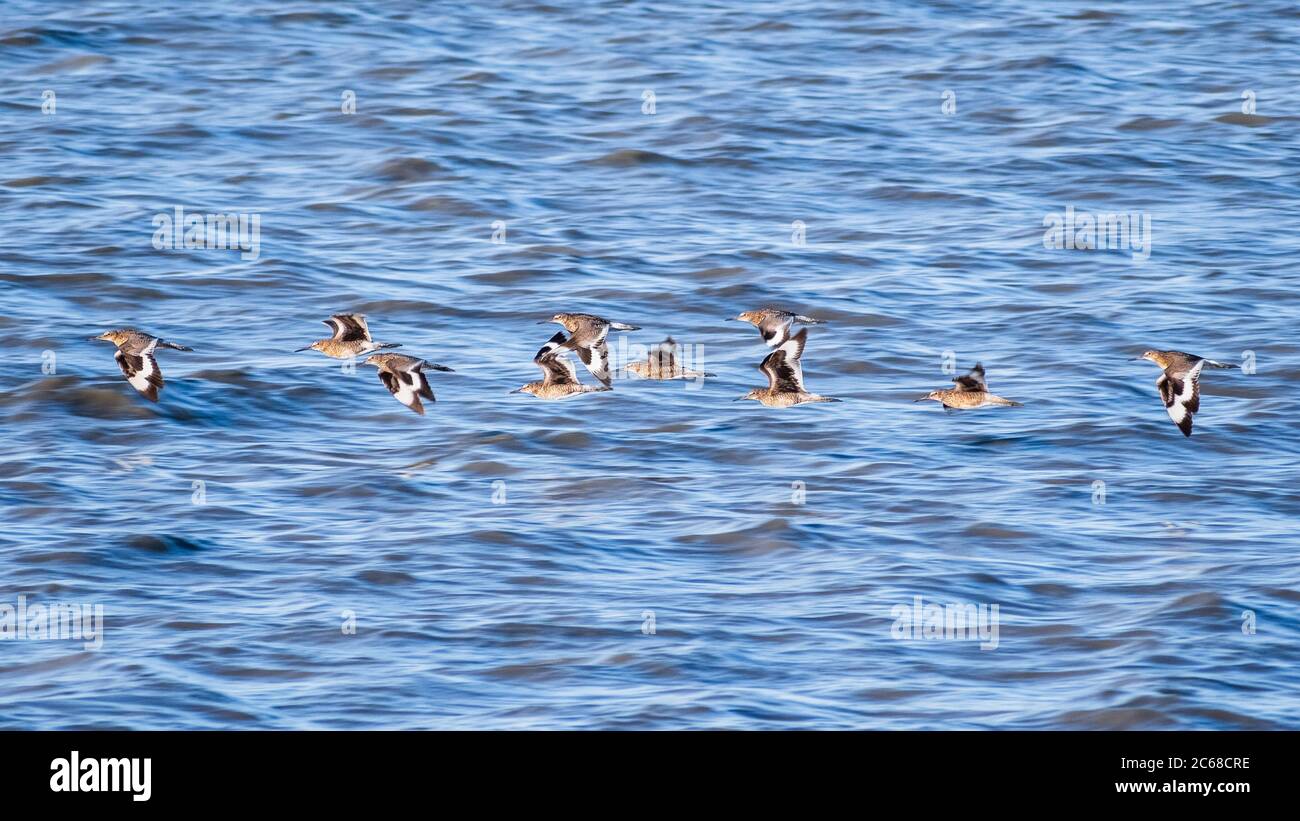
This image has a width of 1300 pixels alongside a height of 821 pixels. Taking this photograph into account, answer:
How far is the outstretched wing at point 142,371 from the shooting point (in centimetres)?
→ 1761

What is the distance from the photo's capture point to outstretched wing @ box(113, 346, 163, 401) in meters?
17.6

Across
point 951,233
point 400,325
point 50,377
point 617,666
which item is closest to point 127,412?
point 50,377

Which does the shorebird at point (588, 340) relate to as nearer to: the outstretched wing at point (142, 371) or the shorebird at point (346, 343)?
the shorebird at point (346, 343)

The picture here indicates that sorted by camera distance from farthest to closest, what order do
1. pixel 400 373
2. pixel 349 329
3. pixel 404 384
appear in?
1. pixel 349 329
2. pixel 400 373
3. pixel 404 384

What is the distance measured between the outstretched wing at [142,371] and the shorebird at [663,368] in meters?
4.69

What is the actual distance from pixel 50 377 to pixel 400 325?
12.4 feet

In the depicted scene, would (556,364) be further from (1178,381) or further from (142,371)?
(1178,381)

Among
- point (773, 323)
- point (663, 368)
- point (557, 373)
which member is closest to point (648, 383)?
point (663, 368)

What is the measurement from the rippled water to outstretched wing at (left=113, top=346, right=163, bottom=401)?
778 millimetres

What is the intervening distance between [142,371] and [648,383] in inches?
214

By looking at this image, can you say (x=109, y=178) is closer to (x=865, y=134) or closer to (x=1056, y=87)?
(x=865, y=134)

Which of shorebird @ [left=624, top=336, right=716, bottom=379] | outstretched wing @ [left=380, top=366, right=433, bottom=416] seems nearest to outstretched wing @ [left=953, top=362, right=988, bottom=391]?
shorebird @ [left=624, top=336, right=716, bottom=379]

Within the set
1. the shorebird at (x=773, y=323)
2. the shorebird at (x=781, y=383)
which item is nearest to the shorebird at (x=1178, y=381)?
the shorebird at (x=781, y=383)

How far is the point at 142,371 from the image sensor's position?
1767 centimetres
